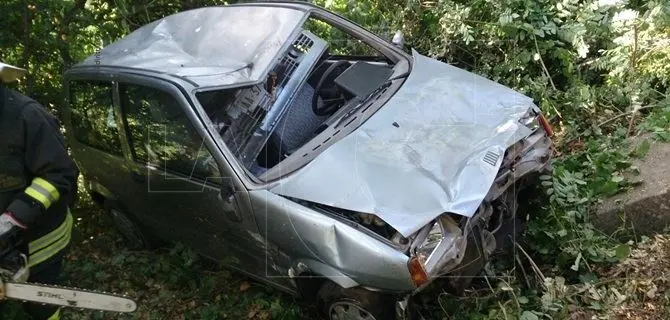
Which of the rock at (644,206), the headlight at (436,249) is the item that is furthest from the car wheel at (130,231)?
the rock at (644,206)

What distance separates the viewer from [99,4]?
5660 mm

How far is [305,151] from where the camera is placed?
3260mm

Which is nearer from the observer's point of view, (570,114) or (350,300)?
(350,300)

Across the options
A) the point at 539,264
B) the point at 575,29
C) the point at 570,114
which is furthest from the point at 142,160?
the point at 575,29

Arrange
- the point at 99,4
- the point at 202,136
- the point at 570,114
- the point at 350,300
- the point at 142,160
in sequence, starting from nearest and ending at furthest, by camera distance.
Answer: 1. the point at 350,300
2. the point at 202,136
3. the point at 142,160
4. the point at 570,114
5. the point at 99,4

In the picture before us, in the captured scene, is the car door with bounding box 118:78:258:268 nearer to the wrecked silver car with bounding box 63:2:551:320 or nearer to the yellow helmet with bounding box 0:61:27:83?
the wrecked silver car with bounding box 63:2:551:320

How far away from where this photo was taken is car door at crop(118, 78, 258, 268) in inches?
127

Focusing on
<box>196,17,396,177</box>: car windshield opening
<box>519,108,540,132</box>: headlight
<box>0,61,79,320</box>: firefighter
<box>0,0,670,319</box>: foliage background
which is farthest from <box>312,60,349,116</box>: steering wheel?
<box>0,61,79,320</box>: firefighter

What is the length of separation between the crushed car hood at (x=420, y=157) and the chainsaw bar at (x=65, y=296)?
0.98 meters

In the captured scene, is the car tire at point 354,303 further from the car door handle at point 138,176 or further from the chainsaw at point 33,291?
the car door handle at point 138,176

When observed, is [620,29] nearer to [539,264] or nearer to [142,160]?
[539,264]

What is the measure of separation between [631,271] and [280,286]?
2.01m

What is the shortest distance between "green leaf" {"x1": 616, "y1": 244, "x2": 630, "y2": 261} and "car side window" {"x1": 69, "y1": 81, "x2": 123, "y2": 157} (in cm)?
322

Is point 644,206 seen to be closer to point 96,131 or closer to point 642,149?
point 642,149
